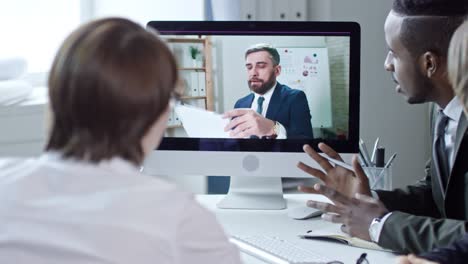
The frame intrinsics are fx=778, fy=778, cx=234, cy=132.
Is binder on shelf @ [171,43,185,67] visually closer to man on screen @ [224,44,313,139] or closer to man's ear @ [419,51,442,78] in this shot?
man on screen @ [224,44,313,139]

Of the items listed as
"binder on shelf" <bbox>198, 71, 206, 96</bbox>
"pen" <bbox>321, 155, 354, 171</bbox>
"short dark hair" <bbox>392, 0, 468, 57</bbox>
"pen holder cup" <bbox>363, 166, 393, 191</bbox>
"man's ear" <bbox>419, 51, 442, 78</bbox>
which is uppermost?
"short dark hair" <bbox>392, 0, 468, 57</bbox>

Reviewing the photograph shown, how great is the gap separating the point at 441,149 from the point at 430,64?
0.20 metres

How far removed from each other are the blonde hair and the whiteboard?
450mm

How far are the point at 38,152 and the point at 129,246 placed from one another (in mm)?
1811

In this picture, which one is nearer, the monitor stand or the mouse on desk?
the mouse on desk

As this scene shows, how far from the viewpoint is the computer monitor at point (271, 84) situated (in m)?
1.91

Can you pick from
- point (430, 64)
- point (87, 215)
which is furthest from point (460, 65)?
point (87, 215)

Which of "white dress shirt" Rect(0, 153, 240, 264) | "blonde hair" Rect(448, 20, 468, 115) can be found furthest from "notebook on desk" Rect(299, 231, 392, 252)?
"white dress shirt" Rect(0, 153, 240, 264)

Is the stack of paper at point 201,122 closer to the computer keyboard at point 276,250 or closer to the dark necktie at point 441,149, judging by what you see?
the computer keyboard at point 276,250

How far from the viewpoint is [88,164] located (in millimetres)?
980

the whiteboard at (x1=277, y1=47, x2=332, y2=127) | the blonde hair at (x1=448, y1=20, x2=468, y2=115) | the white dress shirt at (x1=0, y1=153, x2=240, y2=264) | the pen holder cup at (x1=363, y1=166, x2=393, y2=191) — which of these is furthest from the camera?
the pen holder cup at (x1=363, y1=166, x2=393, y2=191)

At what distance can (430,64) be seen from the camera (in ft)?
5.96

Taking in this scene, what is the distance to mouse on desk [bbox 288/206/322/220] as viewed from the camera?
1926 mm

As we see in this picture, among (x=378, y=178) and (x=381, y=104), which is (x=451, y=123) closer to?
(x=378, y=178)
